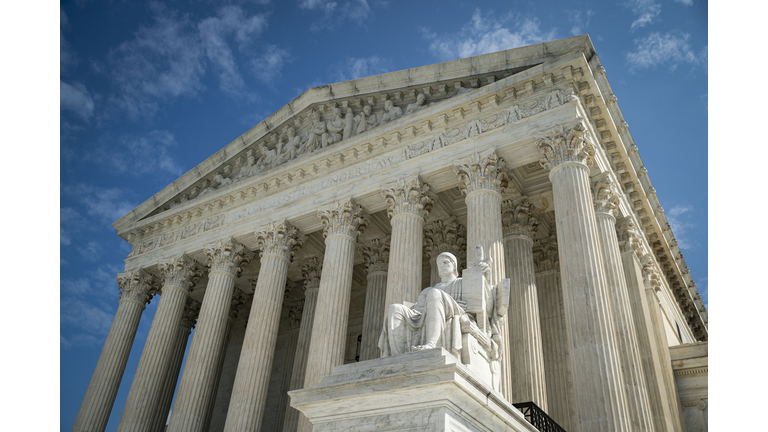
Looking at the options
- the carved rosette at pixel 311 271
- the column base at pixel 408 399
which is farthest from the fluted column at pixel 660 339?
the column base at pixel 408 399

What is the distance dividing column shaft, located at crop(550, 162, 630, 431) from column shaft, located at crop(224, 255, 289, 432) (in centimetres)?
1059

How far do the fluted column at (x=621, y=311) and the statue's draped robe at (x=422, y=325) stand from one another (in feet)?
25.1

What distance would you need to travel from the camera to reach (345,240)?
19609mm

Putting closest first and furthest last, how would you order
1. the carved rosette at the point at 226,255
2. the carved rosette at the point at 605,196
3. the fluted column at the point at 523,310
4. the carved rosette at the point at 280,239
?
the fluted column at the point at 523,310 < the carved rosette at the point at 605,196 < the carved rosette at the point at 280,239 < the carved rosette at the point at 226,255

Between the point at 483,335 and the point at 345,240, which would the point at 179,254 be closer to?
the point at 345,240

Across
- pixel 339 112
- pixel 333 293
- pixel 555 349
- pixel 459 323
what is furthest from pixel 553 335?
pixel 459 323

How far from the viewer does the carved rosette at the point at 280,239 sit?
70.6 feet

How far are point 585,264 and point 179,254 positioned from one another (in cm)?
1736

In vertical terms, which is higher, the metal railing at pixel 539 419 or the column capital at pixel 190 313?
the column capital at pixel 190 313

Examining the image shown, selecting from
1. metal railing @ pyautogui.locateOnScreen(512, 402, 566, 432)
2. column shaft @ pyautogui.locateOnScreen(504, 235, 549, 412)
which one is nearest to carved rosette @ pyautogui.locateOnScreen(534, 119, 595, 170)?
column shaft @ pyautogui.locateOnScreen(504, 235, 549, 412)

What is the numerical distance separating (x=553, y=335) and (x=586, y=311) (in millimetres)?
7139

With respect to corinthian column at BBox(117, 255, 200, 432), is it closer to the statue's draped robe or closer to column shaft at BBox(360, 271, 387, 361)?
column shaft at BBox(360, 271, 387, 361)

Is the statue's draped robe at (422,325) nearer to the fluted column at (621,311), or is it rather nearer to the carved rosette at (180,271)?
the fluted column at (621,311)

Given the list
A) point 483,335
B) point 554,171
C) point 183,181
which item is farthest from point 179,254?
point 483,335
